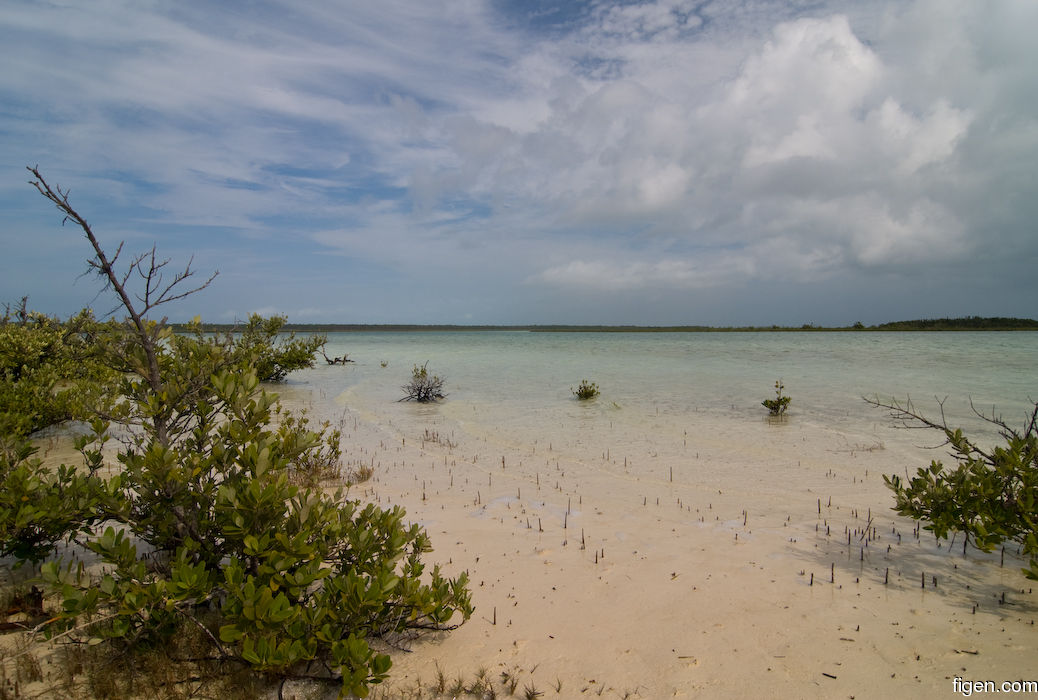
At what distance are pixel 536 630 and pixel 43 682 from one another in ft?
9.40

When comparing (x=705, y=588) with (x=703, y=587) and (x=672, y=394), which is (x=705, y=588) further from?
(x=672, y=394)

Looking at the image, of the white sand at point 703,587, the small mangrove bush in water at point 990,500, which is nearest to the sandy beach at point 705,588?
the white sand at point 703,587

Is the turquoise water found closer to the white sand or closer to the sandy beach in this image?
the white sand

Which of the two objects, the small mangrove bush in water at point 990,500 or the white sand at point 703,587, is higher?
the small mangrove bush in water at point 990,500

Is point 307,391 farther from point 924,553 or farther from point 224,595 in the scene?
point 924,553

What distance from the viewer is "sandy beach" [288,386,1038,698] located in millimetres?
3234

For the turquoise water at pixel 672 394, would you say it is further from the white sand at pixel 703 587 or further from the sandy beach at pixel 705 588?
the sandy beach at pixel 705 588

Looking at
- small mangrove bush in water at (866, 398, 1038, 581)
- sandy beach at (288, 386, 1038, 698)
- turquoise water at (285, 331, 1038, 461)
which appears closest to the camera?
sandy beach at (288, 386, 1038, 698)

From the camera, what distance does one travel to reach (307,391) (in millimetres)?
19359

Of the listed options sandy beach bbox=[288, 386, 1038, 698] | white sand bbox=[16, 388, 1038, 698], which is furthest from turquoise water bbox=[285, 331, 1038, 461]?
sandy beach bbox=[288, 386, 1038, 698]

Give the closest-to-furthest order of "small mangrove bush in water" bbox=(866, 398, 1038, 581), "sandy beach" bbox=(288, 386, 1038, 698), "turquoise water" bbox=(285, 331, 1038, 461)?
1. "sandy beach" bbox=(288, 386, 1038, 698)
2. "small mangrove bush in water" bbox=(866, 398, 1038, 581)
3. "turquoise water" bbox=(285, 331, 1038, 461)

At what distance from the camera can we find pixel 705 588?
14.1 ft

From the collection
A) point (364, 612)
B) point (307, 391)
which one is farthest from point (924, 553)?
point (307, 391)

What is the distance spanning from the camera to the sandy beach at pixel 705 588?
323 cm
